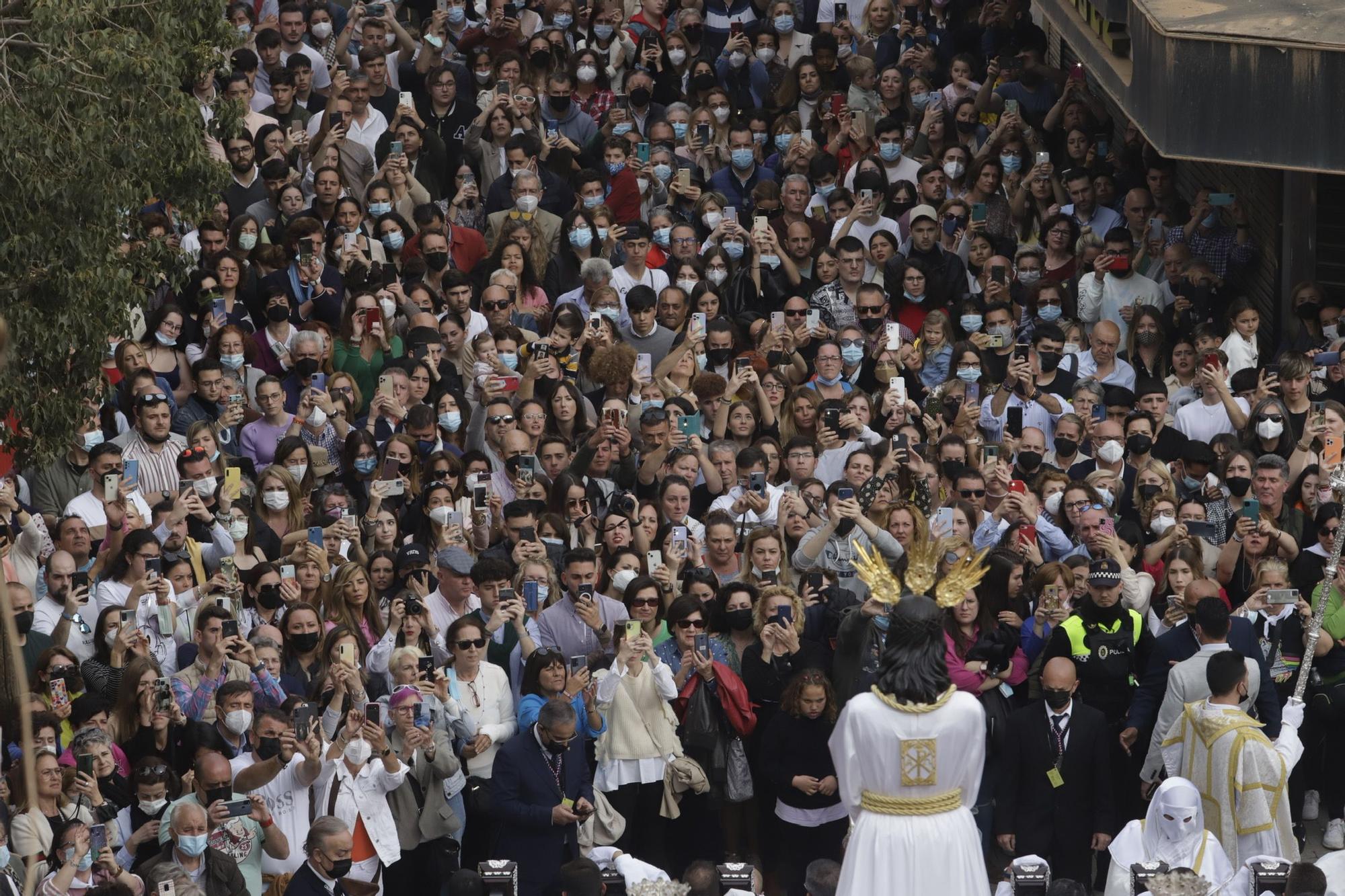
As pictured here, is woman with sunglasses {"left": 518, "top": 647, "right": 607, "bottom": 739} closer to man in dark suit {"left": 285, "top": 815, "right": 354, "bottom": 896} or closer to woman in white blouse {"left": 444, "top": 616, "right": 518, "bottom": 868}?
woman in white blouse {"left": 444, "top": 616, "right": 518, "bottom": 868}

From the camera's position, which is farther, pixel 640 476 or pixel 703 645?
pixel 640 476

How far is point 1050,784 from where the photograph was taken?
12711 millimetres

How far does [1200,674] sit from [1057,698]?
0.77 m

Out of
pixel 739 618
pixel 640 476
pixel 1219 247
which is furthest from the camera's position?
pixel 1219 247

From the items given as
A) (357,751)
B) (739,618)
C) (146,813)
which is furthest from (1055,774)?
(146,813)

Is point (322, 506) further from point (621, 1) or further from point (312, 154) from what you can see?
point (621, 1)

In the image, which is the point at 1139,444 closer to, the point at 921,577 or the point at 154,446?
the point at 921,577

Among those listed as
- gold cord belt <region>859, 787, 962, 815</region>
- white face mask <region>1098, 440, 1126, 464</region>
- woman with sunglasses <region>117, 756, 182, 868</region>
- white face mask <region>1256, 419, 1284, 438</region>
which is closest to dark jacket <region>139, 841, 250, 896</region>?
woman with sunglasses <region>117, 756, 182, 868</region>

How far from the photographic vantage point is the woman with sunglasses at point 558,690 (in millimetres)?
12555

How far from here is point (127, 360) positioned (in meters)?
15.7

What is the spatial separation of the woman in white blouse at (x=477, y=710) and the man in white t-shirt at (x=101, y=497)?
2.46 meters

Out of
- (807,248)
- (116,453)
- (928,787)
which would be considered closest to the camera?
(928,787)

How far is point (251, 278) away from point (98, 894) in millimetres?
7132

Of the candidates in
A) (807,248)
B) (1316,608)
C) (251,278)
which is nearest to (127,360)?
(251,278)
